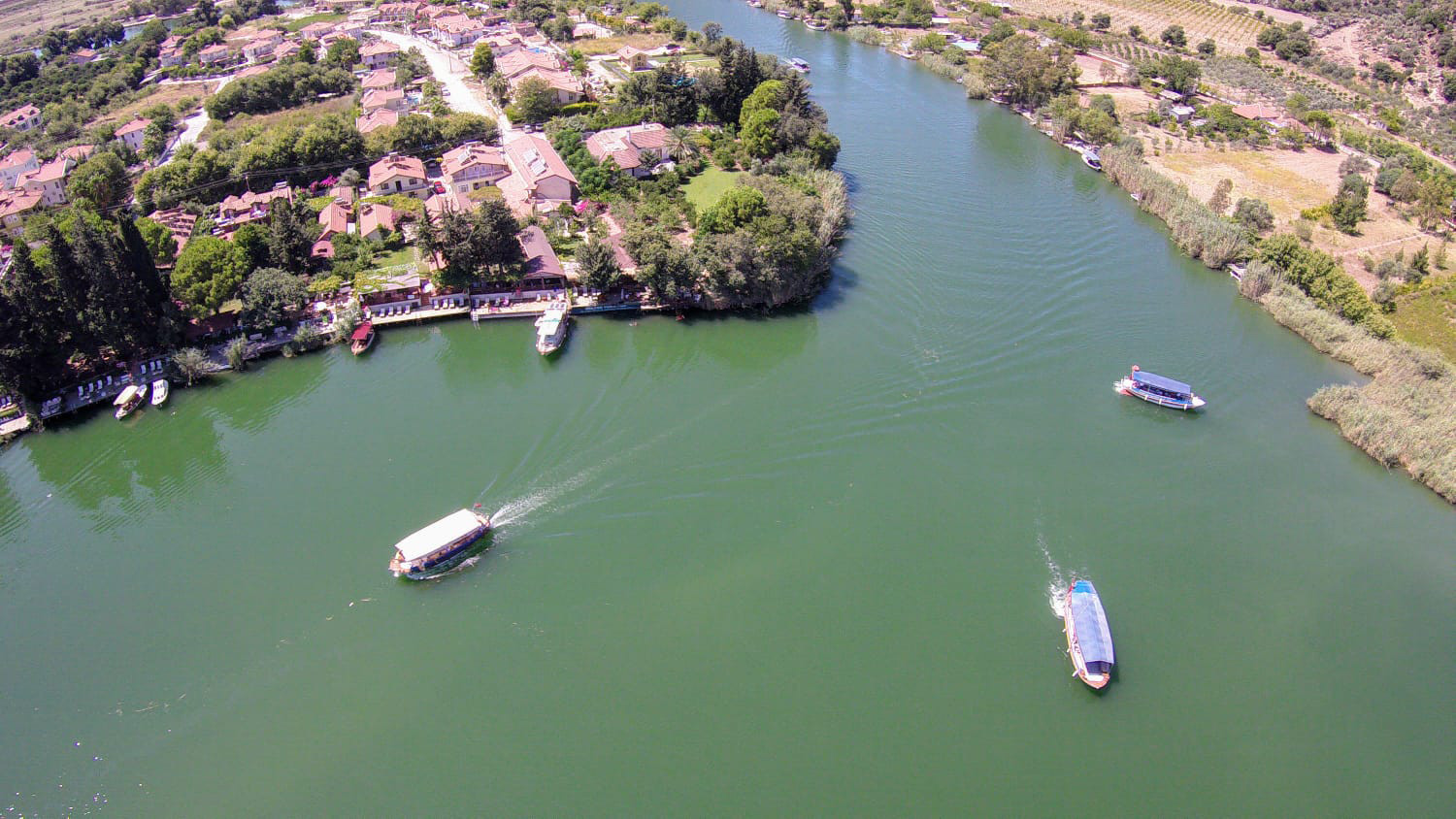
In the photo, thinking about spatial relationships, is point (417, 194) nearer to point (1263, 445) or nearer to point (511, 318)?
point (511, 318)

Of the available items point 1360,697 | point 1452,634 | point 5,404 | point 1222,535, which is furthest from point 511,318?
point 1452,634

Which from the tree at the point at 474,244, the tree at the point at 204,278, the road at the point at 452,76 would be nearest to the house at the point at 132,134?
the road at the point at 452,76

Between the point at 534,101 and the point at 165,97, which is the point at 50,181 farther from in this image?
the point at 534,101

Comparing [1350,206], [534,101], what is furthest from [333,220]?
[1350,206]

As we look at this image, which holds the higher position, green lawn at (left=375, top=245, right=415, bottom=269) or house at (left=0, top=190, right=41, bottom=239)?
house at (left=0, top=190, right=41, bottom=239)

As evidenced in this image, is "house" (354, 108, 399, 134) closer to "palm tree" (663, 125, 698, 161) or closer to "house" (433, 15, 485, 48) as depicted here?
"palm tree" (663, 125, 698, 161)

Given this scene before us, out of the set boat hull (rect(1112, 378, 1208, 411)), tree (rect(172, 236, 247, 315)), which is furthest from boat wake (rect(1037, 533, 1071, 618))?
tree (rect(172, 236, 247, 315))
